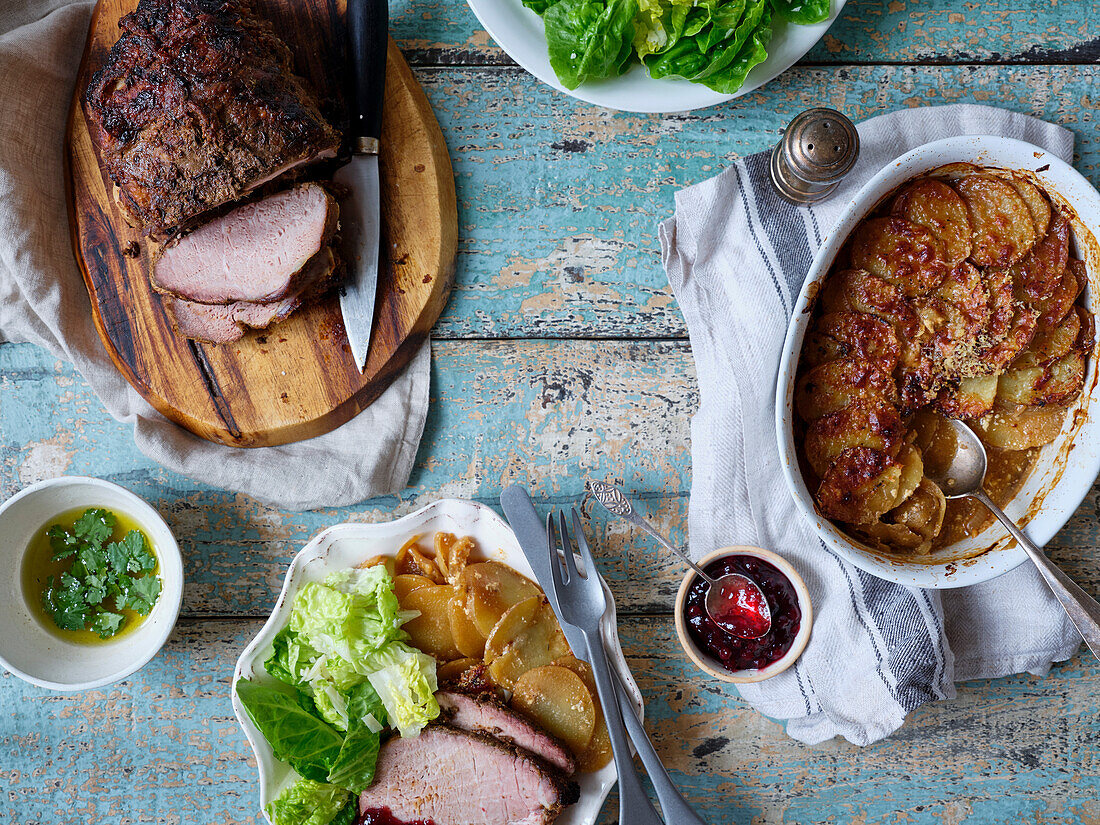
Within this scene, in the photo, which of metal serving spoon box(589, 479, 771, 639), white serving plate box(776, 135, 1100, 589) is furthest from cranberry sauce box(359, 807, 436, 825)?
white serving plate box(776, 135, 1100, 589)

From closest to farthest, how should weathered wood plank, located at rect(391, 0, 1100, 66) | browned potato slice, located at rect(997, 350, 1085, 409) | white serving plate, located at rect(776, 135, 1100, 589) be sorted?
white serving plate, located at rect(776, 135, 1100, 589), browned potato slice, located at rect(997, 350, 1085, 409), weathered wood plank, located at rect(391, 0, 1100, 66)

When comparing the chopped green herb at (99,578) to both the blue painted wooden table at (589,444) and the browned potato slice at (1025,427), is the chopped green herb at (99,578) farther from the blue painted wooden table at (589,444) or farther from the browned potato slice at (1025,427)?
the browned potato slice at (1025,427)

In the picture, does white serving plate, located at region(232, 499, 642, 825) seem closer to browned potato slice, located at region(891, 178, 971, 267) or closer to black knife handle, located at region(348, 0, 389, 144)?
black knife handle, located at region(348, 0, 389, 144)

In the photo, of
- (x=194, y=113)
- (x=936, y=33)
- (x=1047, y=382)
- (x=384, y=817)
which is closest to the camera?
(x=194, y=113)

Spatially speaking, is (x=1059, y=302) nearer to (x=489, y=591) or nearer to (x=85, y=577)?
(x=489, y=591)

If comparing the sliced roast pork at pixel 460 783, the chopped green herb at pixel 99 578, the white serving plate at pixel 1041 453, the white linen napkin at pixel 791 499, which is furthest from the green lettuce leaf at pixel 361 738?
the white serving plate at pixel 1041 453

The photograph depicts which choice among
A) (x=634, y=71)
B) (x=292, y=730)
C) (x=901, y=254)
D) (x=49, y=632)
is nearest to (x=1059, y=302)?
(x=901, y=254)

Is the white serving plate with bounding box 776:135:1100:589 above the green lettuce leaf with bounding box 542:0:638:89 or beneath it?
beneath
